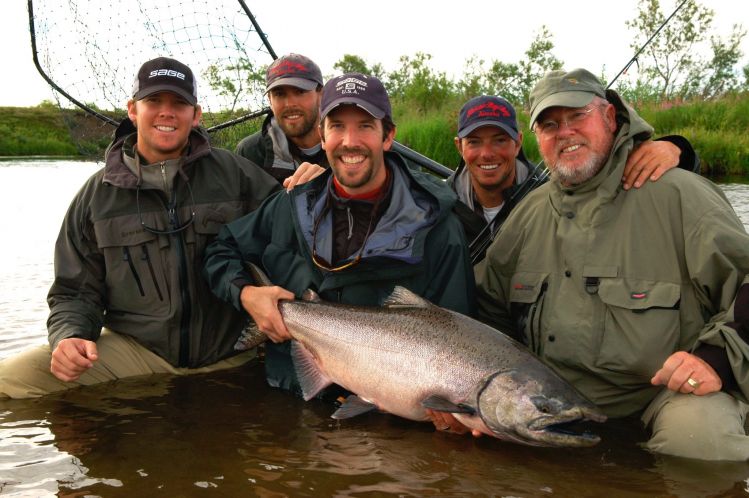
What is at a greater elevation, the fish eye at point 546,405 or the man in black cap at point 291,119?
the man in black cap at point 291,119

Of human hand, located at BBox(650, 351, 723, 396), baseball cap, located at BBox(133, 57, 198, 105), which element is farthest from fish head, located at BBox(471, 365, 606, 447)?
baseball cap, located at BBox(133, 57, 198, 105)

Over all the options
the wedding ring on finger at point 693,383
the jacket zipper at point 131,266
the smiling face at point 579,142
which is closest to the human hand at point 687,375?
the wedding ring on finger at point 693,383

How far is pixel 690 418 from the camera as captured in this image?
376cm

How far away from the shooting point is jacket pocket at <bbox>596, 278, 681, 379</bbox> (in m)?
3.98

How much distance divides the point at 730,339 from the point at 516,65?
37905 mm

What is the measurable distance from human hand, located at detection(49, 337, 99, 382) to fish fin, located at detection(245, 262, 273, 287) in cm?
112

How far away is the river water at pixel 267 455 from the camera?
342cm

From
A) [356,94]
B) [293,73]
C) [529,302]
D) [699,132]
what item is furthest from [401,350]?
[699,132]

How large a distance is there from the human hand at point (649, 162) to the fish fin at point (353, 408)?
205 centimetres

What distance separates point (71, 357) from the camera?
178 inches

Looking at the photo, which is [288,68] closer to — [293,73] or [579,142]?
[293,73]

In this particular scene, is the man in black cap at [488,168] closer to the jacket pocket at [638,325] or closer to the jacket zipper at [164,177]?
the jacket pocket at [638,325]

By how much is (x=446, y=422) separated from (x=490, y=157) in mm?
2569

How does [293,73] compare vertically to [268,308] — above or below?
above
